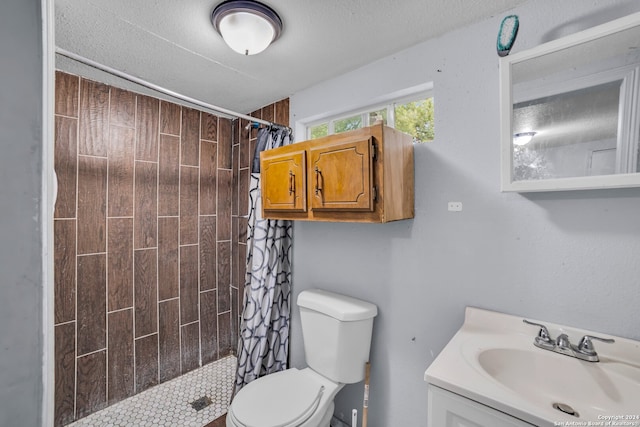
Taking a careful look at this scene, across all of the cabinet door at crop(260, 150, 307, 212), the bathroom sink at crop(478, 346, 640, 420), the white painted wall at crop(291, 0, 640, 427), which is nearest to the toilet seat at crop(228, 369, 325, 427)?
the white painted wall at crop(291, 0, 640, 427)

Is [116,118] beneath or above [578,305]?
above

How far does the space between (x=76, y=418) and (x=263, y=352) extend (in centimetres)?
118

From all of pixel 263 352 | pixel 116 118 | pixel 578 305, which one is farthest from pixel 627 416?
pixel 116 118

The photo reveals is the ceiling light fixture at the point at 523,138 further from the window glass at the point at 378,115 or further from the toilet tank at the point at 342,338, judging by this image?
the toilet tank at the point at 342,338

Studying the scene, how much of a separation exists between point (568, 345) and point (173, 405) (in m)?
2.21

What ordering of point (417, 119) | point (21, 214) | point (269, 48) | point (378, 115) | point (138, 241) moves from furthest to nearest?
point (138, 241), point (378, 115), point (417, 119), point (269, 48), point (21, 214)

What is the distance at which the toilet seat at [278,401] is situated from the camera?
3.98ft

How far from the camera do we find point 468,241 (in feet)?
4.17

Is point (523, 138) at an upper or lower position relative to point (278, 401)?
upper

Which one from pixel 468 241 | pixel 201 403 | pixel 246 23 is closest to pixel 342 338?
pixel 468 241

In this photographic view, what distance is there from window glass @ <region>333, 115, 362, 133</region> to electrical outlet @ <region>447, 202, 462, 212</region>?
0.78 m

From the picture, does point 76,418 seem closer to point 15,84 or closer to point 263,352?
point 263,352

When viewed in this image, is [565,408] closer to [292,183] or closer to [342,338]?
[342,338]

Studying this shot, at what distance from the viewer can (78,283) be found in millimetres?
1730
